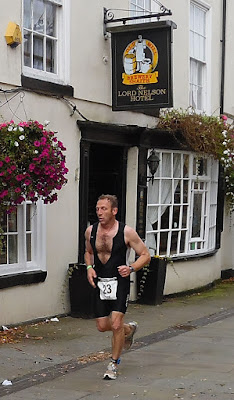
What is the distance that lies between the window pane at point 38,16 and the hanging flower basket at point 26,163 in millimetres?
2220

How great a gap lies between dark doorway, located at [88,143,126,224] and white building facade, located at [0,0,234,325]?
0.06 feet

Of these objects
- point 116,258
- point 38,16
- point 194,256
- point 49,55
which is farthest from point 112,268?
point 194,256

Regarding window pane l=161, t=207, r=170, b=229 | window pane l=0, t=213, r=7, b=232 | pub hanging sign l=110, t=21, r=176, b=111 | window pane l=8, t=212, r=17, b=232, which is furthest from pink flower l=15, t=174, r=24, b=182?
window pane l=161, t=207, r=170, b=229

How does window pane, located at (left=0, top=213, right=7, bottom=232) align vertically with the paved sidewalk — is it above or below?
above

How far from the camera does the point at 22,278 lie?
32.6ft

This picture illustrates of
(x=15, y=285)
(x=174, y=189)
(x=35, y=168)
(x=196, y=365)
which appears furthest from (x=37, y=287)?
(x=174, y=189)

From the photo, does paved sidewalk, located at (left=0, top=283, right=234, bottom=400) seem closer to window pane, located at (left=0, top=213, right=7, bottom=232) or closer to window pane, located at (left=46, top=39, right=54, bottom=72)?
window pane, located at (left=0, top=213, right=7, bottom=232)

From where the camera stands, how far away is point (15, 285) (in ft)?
32.3

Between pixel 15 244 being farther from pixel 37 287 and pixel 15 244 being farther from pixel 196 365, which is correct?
pixel 196 365

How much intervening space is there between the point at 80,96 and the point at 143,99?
3.07 ft

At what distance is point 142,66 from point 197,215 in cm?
401

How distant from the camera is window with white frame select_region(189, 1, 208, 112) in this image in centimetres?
1437

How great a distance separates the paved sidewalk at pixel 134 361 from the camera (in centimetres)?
688

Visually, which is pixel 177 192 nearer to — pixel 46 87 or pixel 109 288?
pixel 46 87
